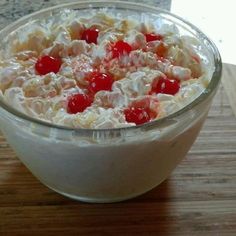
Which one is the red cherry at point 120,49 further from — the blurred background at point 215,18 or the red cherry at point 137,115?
the blurred background at point 215,18

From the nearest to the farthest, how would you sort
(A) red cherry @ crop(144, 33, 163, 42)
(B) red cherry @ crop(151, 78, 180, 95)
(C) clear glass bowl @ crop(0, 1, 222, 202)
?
(C) clear glass bowl @ crop(0, 1, 222, 202) → (B) red cherry @ crop(151, 78, 180, 95) → (A) red cherry @ crop(144, 33, 163, 42)

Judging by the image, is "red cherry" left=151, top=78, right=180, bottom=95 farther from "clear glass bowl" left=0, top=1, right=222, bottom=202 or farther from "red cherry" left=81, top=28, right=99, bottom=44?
"red cherry" left=81, top=28, right=99, bottom=44

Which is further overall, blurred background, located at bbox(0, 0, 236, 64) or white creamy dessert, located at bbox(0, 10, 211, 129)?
blurred background, located at bbox(0, 0, 236, 64)

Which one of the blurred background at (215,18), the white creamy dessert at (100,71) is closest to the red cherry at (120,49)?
the white creamy dessert at (100,71)

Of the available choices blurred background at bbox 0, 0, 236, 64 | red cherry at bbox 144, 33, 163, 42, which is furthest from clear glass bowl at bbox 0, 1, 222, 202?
blurred background at bbox 0, 0, 236, 64

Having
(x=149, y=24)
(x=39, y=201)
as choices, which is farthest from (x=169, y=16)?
(x=39, y=201)

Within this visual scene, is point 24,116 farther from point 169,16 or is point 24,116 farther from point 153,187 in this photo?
point 169,16

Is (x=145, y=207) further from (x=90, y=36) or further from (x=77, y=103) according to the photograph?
(x=90, y=36)
